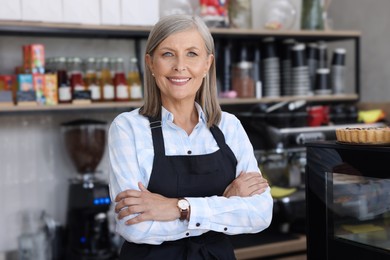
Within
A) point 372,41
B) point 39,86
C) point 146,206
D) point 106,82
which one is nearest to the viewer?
point 146,206

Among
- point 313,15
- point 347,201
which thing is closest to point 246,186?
point 347,201

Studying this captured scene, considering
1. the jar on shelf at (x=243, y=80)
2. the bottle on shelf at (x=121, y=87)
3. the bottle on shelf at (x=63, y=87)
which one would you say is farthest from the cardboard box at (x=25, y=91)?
the jar on shelf at (x=243, y=80)

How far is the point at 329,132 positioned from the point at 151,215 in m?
1.81

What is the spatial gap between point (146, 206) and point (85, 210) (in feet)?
4.31

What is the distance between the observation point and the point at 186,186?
1400 mm

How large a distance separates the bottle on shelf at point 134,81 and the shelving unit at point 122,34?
55 mm

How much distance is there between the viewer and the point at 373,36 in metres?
3.38

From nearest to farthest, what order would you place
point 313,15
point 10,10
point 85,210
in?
point 10,10 → point 85,210 → point 313,15

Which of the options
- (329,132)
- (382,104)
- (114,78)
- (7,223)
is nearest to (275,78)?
(329,132)

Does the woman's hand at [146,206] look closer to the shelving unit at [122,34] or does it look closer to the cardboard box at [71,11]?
the shelving unit at [122,34]

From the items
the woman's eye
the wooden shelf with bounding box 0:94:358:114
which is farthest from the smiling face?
the wooden shelf with bounding box 0:94:358:114

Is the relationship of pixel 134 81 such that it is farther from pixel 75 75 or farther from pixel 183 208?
pixel 183 208

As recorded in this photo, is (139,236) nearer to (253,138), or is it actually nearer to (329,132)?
(253,138)

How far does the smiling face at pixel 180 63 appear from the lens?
137 centimetres
